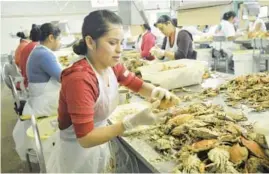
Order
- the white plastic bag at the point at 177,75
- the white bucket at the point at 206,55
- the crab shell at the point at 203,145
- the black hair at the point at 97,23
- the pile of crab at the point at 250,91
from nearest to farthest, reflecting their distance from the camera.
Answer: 1. the crab shell at the point at 203,145
2. the black hair at the point at 97,23
3. the pile of crab at the point at 250,91
4. the white plastic bag at the point at 177,75
5. the white bucket at the point at 206,55

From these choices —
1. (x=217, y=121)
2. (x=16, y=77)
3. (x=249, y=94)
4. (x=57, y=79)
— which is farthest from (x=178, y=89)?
(x=16, y=77)

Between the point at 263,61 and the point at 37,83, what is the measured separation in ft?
13.7

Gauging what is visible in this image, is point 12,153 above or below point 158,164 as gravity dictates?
below

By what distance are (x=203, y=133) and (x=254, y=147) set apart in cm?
22

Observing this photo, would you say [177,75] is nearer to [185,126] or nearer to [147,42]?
[185,126]

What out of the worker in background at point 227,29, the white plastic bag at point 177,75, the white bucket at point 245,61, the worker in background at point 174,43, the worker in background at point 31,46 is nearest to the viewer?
the white plastic bag at point 177,75

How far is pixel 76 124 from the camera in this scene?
1.27m

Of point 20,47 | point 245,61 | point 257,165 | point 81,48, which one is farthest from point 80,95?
point 245,61

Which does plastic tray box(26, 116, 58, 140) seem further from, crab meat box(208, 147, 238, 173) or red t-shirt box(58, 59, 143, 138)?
crab meat box(208, 147, 238, 173)

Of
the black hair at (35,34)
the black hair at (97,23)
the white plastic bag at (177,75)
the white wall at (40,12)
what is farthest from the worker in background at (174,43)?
the black hair at (97,23)

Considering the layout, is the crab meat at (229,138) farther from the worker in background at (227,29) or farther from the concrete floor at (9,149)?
the worker in background at (227,29)

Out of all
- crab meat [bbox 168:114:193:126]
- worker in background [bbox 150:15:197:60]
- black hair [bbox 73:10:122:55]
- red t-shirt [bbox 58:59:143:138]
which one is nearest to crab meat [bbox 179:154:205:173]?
crab meat [bbox 168:114:193:126]

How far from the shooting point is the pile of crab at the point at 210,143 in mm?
1054

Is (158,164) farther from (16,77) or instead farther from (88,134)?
(16,77)
